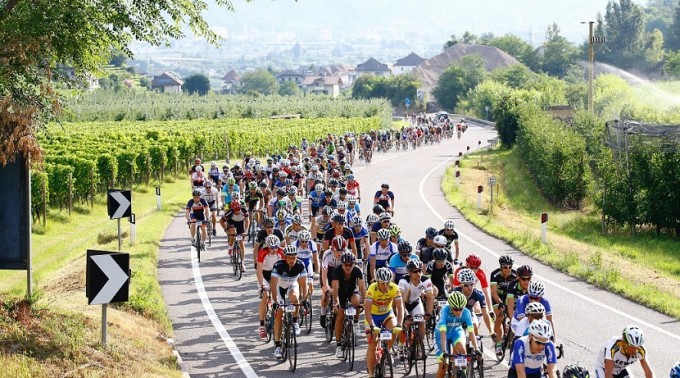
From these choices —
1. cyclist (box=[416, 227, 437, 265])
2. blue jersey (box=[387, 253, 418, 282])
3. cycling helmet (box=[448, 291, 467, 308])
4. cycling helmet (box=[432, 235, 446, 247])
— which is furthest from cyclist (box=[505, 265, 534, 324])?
cyclist (box=[416, 227, 437, 265])

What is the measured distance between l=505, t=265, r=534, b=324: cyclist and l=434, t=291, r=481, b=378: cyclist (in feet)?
5.55

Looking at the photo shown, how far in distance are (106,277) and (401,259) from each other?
15.6 feet

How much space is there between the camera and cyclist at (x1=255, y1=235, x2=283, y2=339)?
16.4 meters

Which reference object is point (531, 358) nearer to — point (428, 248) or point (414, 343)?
point (414, 343)

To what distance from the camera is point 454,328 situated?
41.0ft

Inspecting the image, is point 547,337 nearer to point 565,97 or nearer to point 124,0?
point 124,0

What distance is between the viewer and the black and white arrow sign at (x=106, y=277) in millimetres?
12977

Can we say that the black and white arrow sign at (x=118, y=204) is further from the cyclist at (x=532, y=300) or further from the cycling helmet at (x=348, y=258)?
the cyclist at (x=532, y=300)

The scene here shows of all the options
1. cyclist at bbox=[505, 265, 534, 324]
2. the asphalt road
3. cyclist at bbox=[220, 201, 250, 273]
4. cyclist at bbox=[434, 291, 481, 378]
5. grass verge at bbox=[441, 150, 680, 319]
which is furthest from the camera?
cyclist at bbox=[220, 201, 250, 273]

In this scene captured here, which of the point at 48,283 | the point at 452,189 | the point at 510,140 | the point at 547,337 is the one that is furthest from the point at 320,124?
the point at 547,337

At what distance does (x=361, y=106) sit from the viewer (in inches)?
4188

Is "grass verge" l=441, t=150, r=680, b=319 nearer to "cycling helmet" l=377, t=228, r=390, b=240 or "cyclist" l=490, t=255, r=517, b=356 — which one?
"cyclist" l=490, t=255, r=517, b=356

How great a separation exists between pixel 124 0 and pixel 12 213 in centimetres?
378

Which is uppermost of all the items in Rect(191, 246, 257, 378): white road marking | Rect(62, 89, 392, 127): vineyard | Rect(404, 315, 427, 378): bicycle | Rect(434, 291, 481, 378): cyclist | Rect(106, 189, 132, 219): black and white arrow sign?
Rect(62, 89, 392, 127): vineyard
